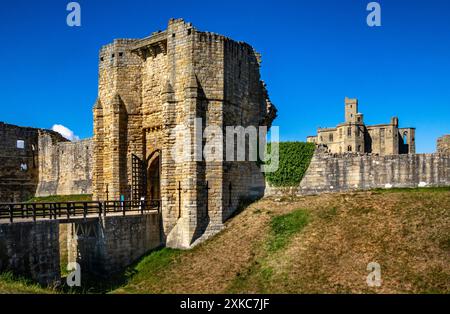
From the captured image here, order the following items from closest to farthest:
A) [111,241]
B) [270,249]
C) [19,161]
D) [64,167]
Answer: [270,249], [111,241], [64,167], [19,161]

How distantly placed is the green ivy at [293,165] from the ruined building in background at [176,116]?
0.96m

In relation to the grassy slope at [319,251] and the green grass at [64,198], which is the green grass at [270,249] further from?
the green grass at [64,198]

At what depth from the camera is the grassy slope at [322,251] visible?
15609 millimetres

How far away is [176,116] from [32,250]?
32.2 ft

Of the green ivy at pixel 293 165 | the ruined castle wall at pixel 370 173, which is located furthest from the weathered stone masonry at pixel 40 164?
the ruined castle wall at pixel 370 173

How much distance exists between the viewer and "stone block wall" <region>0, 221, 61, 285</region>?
52.6ft

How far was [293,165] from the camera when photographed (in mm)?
24750

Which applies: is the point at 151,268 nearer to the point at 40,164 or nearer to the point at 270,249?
the point at 270,249

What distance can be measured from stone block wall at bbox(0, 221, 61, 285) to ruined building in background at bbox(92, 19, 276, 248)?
658cm

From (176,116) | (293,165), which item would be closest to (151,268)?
(176,116)
